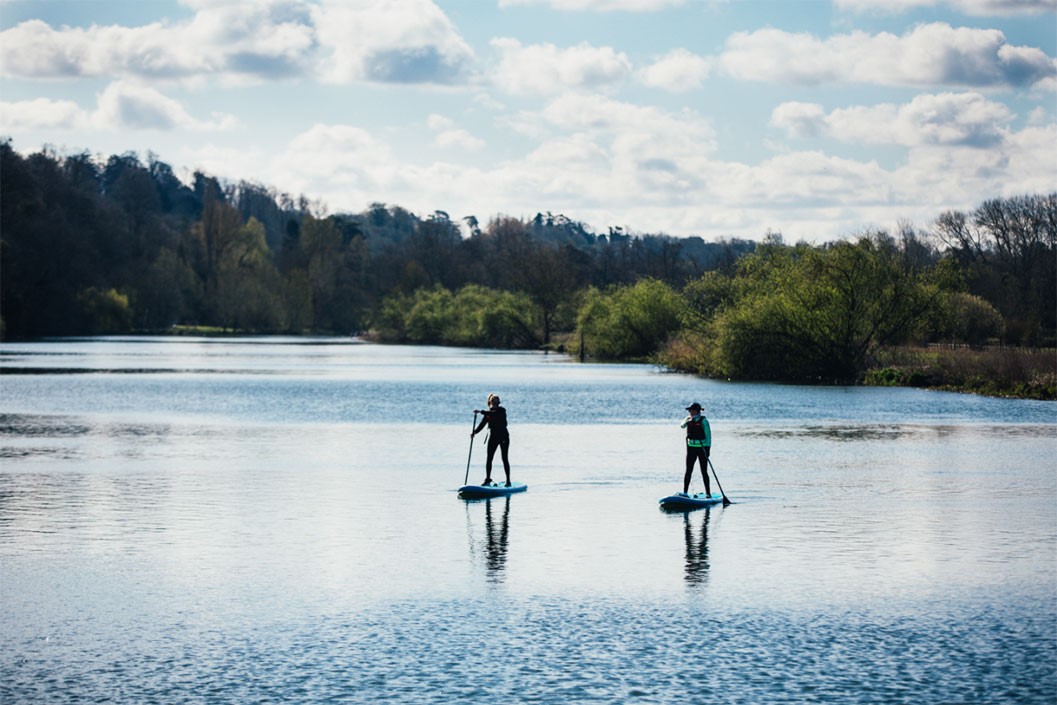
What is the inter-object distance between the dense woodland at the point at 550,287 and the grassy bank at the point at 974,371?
1598 mm

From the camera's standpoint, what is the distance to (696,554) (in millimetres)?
20234

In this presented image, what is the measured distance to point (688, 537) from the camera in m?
21.8

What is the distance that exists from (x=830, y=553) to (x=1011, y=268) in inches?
4286

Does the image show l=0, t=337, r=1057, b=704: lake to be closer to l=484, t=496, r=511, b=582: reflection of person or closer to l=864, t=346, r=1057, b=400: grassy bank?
l=484, t=496, r=511, b=582: reflection of person

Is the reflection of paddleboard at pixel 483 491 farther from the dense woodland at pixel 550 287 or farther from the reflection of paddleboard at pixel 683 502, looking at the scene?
the dense woodland at pixel 550 287

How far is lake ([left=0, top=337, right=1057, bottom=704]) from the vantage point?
44.4 feet

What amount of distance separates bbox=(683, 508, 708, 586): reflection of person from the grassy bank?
41961 mm

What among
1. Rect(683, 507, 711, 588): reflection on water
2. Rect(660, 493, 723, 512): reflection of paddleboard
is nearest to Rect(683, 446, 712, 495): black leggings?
Rect(660, 493, 723, 512): reflection of paddleboard

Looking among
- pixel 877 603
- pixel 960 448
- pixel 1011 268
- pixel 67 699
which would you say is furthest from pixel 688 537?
pixel 1011 268

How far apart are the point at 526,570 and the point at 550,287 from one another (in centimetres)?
11639

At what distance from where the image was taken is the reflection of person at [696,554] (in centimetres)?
1844

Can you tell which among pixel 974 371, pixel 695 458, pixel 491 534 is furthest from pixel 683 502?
pixel 974 371

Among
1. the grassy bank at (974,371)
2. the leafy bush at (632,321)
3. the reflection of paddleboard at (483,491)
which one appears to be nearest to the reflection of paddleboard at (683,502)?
the reflection of paddleboard at (483,491)

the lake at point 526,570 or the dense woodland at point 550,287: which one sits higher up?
the dense woodland at point 550,287
